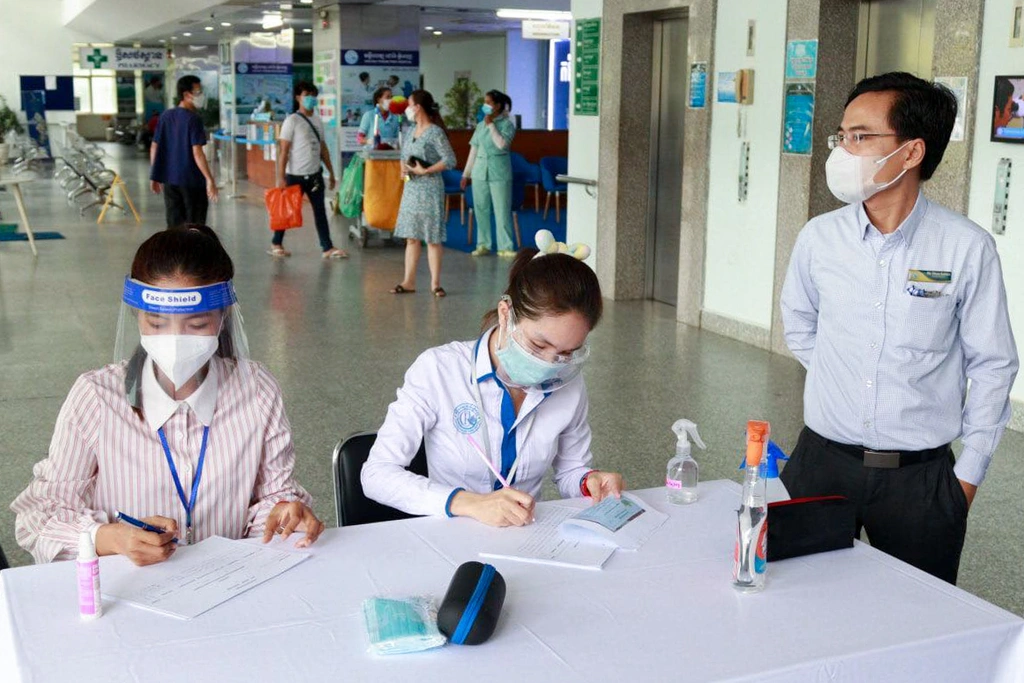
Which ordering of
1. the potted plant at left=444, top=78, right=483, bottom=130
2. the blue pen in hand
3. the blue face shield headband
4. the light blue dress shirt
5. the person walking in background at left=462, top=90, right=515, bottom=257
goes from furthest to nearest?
the potted plant at left=444, top=78, right=483, bottom=130 < the person walking in background at left=462, top=90, right=515, bottom=257 < the light blue dress shirt < the blue face shield headband < the blue pen in hand

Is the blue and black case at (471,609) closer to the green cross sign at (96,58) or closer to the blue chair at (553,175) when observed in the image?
the blue chair at (553,175)

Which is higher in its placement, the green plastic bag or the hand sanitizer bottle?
the green plastic bag

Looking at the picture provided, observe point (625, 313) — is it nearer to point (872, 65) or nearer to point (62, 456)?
point (872, 65)

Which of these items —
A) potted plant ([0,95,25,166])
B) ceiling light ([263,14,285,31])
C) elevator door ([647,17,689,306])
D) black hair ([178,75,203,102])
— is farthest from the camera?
potted plant ([0,95,25,166])

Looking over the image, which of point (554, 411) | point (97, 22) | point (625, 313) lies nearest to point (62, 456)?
point (554, 411)

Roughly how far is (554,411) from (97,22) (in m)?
27.6

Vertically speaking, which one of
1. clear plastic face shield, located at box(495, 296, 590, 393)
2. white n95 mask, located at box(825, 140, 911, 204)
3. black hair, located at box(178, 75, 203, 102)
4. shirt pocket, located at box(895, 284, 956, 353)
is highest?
black hair, located at box(178, 75, 203, 102)

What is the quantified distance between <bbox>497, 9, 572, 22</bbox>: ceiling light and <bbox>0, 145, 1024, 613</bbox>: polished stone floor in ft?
22.7

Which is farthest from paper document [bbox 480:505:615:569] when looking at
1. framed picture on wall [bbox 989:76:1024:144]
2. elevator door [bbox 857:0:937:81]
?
elevator door [bbox 857:0:937:81]

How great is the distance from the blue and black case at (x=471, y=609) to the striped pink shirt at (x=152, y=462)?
75 centimetres

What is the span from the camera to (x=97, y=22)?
2741 cm

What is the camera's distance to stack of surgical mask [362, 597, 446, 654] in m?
1.84

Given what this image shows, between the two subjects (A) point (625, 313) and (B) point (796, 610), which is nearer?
(B) point (796, 610)

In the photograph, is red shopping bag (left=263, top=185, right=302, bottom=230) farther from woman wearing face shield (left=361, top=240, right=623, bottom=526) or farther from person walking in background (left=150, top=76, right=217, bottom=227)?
woman wearing face shield (left=361, top=240, right=623, bottom=526)
